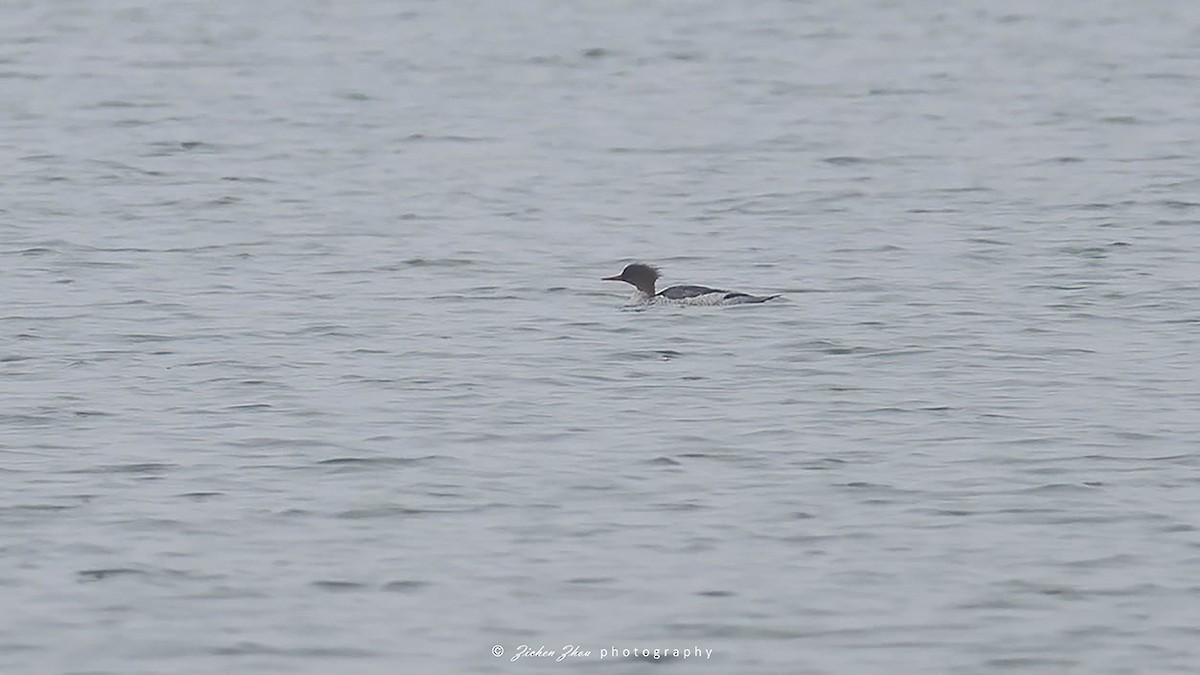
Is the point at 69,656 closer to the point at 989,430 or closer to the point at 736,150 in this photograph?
the point at 989,430

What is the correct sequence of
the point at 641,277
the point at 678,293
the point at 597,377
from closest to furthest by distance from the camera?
the point at 597,377, the point at 678,293, the point at 641,277

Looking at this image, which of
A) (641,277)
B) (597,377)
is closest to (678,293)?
(641,277)

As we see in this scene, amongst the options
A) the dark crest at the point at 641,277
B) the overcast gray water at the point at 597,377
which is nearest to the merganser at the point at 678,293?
the dark crest at the point at 641,277

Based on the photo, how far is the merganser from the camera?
17281 mm

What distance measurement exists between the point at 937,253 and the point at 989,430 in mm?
6408

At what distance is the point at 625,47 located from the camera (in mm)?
34906

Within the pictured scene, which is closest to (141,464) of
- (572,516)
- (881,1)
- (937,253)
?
(572,516)

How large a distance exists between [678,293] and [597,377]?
2.47 meters

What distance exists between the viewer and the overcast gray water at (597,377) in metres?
10.1

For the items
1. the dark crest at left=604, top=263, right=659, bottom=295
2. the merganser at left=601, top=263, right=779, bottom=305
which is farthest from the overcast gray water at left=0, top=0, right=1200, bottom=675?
the dark crest at left=604, top=263, right=659, bottom=295

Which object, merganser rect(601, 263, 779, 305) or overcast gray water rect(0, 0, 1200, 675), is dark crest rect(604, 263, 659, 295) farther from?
overcast gray water rect(0, 0, 1200, 675)

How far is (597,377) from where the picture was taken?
49.2 ft

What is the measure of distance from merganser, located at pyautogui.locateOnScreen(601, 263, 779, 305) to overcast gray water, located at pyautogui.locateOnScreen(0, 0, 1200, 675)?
5.1 inches

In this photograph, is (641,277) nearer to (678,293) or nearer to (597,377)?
(678,293)
